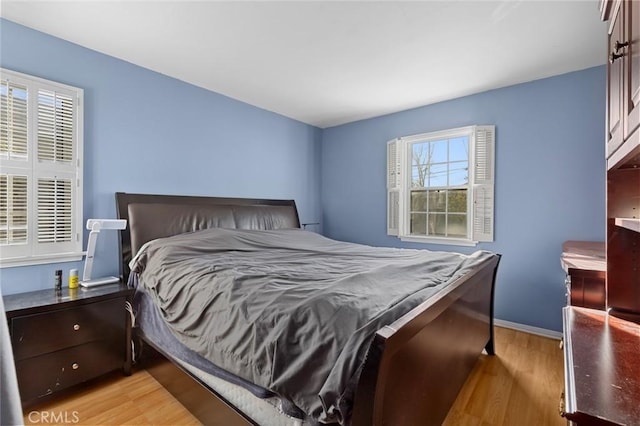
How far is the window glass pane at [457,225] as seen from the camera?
358cm

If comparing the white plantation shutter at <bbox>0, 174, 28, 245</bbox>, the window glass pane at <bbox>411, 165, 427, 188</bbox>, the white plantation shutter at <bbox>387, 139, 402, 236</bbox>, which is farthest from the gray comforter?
the window glass pane at <bbox>411, 165, 427, 188</bbox>

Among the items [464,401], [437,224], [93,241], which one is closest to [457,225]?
[437,224]

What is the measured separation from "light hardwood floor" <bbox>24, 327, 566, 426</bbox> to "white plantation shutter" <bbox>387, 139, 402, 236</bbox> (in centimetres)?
191

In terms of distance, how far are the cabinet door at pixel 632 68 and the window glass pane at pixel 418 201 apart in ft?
9.70

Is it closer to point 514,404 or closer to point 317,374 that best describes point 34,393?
point 317,374

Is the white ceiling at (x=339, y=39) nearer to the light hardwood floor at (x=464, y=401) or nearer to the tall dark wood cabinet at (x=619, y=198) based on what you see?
the tall dark wood cabinet at (x=619, y=198)

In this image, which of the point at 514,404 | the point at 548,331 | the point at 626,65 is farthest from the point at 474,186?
the point at 626,65

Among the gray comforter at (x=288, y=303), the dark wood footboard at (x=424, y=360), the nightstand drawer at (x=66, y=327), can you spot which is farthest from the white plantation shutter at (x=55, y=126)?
the dark wood footboard at (x=424, y=360)

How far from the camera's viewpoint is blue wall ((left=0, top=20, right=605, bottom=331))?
100 inches

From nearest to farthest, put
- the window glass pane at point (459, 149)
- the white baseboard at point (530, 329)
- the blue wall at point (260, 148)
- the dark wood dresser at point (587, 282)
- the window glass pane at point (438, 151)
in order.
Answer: the dark wood dresser at point (587, 282) < the blue wall at point (260, 148) < the white baseboard at point (530, 329) < the window glass pane at point (459, 149) < the window glass pane at point (438, 151)

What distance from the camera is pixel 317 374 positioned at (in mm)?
1099

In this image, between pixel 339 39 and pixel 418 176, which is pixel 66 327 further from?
pixel 418 176

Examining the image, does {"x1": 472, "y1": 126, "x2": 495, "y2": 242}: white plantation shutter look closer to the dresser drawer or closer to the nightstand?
the nightstand

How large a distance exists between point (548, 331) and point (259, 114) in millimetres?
3942
